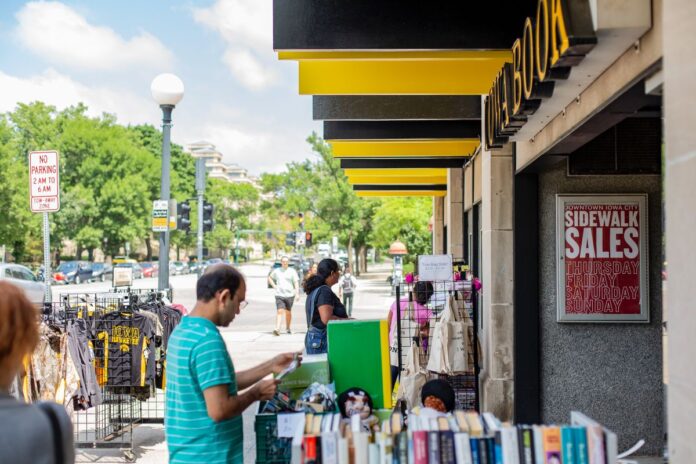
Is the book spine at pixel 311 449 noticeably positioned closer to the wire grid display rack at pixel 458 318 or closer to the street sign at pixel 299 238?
the wire grid display rack at pixel 458 318

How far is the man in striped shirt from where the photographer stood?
3.11 metres

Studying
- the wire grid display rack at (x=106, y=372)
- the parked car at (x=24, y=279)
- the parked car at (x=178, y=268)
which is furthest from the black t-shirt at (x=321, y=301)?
the parked car at (x=178, y=268)

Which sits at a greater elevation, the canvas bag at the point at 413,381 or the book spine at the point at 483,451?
the book spine at the point at 483,451

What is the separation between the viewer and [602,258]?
262 inches

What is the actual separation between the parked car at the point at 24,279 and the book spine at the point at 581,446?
24559 millimetres

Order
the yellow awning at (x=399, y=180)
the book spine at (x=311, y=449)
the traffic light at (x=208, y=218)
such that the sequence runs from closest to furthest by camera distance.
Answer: the book spine at (x=311, y=449) → the yellow awning at (x=399, y=180) → the traffic light at (x=208, y=218)

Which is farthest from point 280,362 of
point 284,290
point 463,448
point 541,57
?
point 284,290

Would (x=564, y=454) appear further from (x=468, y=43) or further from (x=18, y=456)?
(x=468, y=43)

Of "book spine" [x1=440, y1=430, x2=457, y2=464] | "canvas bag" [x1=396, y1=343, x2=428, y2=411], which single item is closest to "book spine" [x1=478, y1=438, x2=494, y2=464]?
"book spine" [x1=440, y1=430, x2=457, y2=464]

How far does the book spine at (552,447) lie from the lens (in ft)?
9.20

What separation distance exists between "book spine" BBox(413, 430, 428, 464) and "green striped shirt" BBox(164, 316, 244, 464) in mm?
866

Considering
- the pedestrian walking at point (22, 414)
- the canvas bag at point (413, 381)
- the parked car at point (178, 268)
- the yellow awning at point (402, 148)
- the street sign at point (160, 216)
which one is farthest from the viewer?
the parked car at point (178, 268)

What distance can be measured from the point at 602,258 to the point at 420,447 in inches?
173

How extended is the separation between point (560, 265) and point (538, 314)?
51 cm
